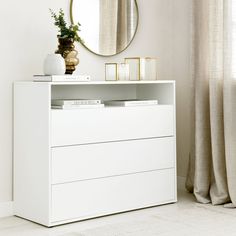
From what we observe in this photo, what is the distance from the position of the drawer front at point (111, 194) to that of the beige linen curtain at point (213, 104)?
0.28m

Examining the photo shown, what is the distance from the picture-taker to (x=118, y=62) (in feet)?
13.9

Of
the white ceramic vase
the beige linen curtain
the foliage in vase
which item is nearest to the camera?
the white ceramic vase

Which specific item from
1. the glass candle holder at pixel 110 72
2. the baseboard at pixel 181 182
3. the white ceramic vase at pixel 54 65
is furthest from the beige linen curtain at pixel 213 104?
the white ceramic vase at pixel 54 65

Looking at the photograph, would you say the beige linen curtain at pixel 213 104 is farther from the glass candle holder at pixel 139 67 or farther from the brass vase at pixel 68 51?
the brass vase at pixel 68 51

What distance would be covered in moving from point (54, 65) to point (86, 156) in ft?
2.02

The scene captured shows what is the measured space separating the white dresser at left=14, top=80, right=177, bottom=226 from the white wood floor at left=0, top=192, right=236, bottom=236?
81mm

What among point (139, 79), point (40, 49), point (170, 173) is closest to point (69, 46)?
point (40, 49)

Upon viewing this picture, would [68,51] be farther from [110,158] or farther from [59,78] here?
[110,158]

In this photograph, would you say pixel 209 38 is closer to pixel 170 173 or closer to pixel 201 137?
pixel 201 137

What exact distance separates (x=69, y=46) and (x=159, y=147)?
3.16 ft

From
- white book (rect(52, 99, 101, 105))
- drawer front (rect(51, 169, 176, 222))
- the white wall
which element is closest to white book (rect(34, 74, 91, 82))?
white book (rect(52, 99, 101, 105))

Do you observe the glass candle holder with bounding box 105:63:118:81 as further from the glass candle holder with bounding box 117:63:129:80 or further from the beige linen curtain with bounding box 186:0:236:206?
the beige linen curtain with bounding box 186:0:236:206

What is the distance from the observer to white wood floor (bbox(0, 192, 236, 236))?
3.25 m

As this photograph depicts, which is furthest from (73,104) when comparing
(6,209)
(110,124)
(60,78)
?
(6,209)
